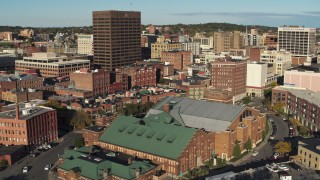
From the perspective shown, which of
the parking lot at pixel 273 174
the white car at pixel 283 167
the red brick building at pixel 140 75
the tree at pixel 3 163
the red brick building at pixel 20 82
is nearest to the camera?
the parking lot at pixel 273 174

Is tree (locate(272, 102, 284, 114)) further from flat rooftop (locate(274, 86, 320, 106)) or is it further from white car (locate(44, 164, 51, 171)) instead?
white car (locate(44, 164, 51, 171))

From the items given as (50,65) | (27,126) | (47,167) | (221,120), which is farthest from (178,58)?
(47,167)

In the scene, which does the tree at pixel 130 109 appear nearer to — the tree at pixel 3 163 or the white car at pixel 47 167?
the white car at pixel 47 167

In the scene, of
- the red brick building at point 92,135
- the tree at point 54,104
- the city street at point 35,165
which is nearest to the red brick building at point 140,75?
the tree at point 54,104

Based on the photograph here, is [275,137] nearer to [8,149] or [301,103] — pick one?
[301,103]

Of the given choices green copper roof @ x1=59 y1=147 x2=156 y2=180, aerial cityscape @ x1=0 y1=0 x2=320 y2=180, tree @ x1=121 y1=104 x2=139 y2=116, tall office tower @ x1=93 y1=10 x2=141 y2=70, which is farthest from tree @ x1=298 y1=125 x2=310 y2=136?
tall office tower @ x1=93 y1=10 x2=141 y2=70

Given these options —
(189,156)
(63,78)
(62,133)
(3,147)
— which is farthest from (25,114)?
(63,78)
